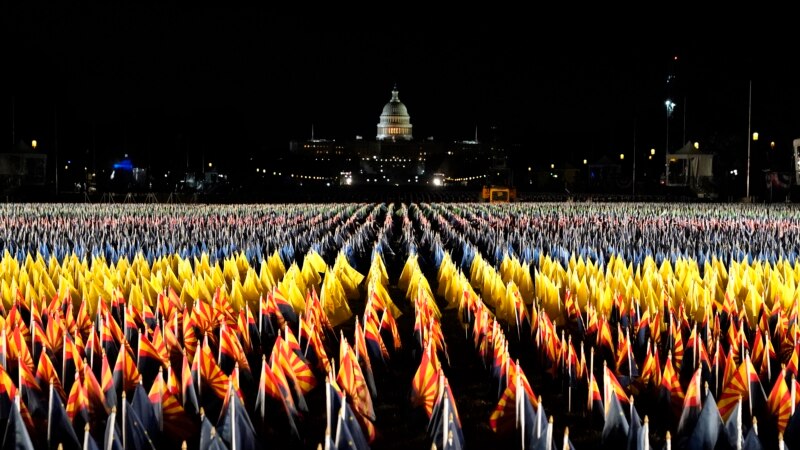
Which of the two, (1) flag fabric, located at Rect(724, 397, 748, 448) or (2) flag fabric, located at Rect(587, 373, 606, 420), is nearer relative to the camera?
(1) flag fabric, located at Rect(724, 397, 748, 448)

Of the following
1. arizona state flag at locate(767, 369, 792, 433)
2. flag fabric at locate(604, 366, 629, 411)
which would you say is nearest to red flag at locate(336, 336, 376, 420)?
flag fabric at locate(604, 366, 629, 411)

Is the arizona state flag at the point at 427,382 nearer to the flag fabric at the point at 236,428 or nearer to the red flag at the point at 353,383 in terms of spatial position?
the red flag at the point at 353,383

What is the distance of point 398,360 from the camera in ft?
36.6

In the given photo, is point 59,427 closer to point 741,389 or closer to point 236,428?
point 236,428

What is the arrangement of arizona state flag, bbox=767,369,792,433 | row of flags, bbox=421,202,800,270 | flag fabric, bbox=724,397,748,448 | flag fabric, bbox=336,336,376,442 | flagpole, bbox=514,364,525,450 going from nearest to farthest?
flag fabric, bbox=724,397,748,448 → flagpole, bbox=514,364,525,450 → arizona state flag, bbox=767,369,792,433 → flag fabric, bbox=336,336,376,442 → row of flags, bbox=421,202,800,270

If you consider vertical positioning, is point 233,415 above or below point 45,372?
above

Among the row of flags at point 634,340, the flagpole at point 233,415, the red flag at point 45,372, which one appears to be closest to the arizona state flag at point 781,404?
the row of flags at point 634,340

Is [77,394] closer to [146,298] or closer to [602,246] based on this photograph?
[146,298]

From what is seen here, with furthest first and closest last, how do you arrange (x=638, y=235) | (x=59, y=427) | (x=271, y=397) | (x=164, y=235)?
(x=638, y=235), (x=164, y=235), (x=271, y=397), (x=59, y=427)

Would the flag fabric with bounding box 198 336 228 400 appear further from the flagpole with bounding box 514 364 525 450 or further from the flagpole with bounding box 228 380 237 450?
the flagpole with bounding box 514 364 525 450

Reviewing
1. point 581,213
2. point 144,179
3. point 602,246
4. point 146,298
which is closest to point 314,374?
point 146,298

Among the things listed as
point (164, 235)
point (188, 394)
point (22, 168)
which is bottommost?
point (188, 394)

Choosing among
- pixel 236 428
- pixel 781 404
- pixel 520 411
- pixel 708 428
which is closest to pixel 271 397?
pixel 236 428

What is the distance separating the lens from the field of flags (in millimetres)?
7059
